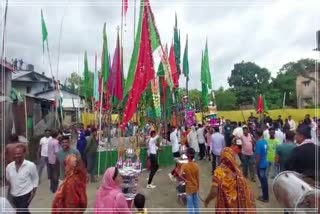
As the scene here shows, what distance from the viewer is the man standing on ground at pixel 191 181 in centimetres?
552

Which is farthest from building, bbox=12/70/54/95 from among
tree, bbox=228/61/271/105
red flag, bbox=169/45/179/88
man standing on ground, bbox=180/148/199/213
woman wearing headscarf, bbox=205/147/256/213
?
tree, bbox=228/61/271/105

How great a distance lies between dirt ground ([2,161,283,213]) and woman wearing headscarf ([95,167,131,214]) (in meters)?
3.13

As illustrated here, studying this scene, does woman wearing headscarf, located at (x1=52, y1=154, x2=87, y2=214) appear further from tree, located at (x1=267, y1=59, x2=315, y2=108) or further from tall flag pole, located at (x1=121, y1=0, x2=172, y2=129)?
tree, located at (x1=267, y1=59, x2=315, y2=108)

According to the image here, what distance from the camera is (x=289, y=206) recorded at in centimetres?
398

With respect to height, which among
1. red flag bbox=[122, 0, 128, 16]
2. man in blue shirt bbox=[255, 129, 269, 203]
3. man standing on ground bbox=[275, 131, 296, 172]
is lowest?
man in blue shirt bbox=[255, 129, 269, 203]

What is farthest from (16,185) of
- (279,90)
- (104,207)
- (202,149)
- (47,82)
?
(279,90)

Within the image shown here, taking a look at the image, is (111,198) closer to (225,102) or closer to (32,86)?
(32,86)

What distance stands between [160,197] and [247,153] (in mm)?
2436

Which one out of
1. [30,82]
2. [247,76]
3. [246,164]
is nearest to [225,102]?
[247,76]

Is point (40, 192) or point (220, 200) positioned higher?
point (220, 200)

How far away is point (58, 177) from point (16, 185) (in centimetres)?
380

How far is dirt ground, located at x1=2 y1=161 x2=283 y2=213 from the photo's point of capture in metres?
6.72

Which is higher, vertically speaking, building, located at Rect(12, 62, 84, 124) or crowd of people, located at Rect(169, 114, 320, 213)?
building, located at Rect(12, 62, 84, 124)

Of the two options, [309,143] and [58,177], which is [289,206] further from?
[58,177]
